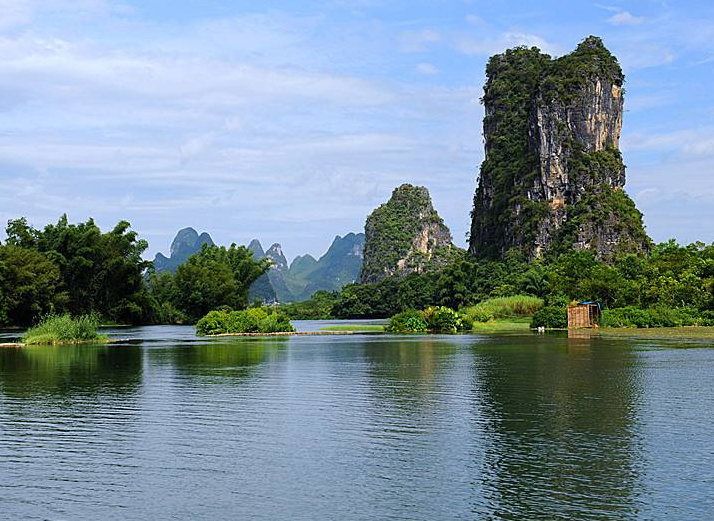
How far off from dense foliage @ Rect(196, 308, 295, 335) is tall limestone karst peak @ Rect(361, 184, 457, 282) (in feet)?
266

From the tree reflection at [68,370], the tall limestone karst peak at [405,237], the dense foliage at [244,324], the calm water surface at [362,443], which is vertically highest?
the tall limestone karst peak at [405,237]

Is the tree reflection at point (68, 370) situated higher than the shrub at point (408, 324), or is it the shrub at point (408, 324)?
the shrub at point (408, 324)

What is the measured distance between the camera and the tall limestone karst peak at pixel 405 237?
13800 centimetres

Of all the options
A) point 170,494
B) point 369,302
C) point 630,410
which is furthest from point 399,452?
point 369,302

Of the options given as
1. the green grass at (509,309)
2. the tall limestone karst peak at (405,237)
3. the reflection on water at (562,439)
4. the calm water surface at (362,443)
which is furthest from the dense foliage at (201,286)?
the reflection on water at (562,439)

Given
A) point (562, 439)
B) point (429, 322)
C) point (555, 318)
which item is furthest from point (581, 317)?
point (562, 439)

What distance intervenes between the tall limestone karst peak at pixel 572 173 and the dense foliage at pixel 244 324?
48962mm

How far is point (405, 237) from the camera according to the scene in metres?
141

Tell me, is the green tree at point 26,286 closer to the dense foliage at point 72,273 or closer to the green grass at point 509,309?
the dense foliage at point 72,273

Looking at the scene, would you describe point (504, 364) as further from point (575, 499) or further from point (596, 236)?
point (596, 236)

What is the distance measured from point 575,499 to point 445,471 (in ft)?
6.62

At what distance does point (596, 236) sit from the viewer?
93750 millimetres

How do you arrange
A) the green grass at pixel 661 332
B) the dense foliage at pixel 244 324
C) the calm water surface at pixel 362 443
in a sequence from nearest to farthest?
the calm water surface at pixel 362 443 → the green grass at pixel 661 332 → the dense foliage at pixel 244 324

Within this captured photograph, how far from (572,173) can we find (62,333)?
235 feet
